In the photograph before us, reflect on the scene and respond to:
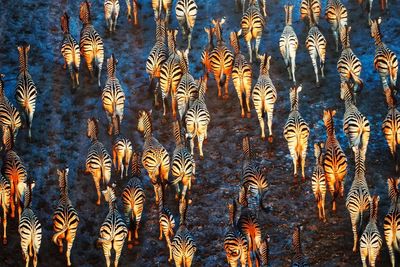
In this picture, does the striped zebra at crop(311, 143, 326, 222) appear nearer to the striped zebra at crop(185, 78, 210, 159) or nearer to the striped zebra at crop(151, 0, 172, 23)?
the striped zebra at crop(185, 78, 210, 159)

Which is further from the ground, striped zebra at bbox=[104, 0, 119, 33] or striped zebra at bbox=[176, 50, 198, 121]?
striped zebra at bbox=[104, 0, 119, 33]

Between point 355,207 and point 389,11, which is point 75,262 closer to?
point 355,207

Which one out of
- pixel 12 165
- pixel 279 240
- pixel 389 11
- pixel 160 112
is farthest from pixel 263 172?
pixel 389 11

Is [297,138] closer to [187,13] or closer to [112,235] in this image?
[112,235]

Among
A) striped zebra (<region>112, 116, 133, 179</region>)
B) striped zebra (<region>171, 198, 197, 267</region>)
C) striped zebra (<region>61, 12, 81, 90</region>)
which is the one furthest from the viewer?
striped zebra (<region>61, 12, 81, 90</region>)

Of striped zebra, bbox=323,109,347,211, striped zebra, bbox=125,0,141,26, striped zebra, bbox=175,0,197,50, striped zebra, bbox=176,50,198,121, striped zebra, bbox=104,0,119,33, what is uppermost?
striped zebra, bbox=125,0,141,26

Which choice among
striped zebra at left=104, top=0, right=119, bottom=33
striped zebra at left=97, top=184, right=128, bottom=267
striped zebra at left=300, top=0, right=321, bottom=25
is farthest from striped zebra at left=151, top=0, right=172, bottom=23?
striped zebra at left=97, top=184, right=128, bottom=267
